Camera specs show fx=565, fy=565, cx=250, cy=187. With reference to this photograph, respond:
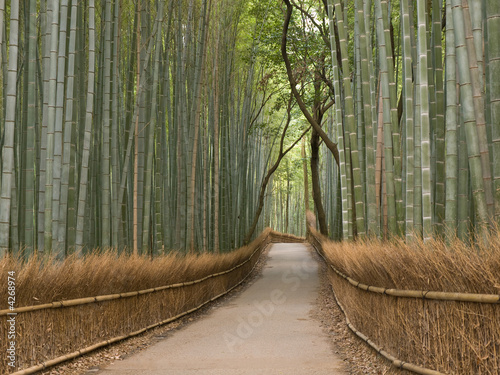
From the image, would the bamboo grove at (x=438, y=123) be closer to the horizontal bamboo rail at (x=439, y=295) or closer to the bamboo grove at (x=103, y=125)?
the horizontal bamboo rail at (x=439, y=295)

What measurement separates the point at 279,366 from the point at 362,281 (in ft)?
3.09

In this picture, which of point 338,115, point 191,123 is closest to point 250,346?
point 338,115

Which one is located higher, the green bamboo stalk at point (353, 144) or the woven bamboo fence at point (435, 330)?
the green bamboo stalk at point (353, 144)

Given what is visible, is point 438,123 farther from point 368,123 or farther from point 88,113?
point 88,113

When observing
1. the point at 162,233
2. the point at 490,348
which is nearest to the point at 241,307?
the point at 162,233

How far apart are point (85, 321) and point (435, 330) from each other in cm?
220

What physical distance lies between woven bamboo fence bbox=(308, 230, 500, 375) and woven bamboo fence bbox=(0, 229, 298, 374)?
5.87 ft

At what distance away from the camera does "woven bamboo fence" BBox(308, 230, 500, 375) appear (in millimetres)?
2029

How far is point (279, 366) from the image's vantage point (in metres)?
3.39

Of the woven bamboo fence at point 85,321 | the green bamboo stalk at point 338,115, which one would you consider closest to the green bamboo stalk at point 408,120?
the green bamboo stalk at point 338,115

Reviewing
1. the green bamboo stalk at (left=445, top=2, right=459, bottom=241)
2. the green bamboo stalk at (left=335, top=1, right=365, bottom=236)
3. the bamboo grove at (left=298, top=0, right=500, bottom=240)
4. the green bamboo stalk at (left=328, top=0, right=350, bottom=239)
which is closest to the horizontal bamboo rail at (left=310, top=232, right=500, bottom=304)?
the bamboo grove at (left=298, top=0, right=500, bottom=240)

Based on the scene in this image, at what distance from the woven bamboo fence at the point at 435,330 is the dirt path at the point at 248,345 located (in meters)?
0.40

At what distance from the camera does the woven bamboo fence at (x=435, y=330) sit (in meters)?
2.03

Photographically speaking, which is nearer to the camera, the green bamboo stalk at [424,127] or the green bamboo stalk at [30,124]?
the green bamboo stalk at [424,127]
